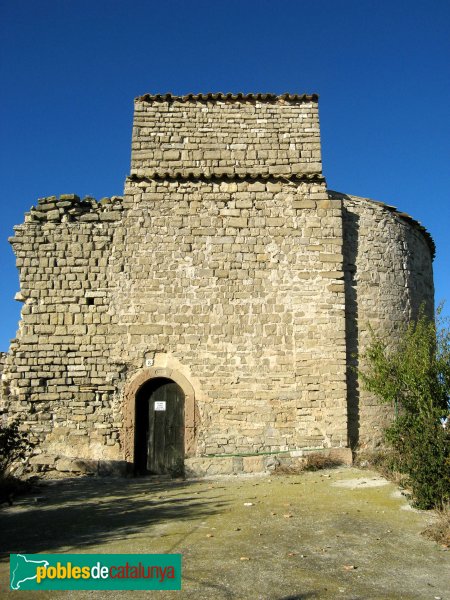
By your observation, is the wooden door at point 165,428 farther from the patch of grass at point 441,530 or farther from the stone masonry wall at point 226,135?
the patch of grass at point 441,530

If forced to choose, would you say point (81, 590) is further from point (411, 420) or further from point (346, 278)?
point (346, 278)

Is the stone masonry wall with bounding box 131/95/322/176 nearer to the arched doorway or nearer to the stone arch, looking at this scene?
the stone arch

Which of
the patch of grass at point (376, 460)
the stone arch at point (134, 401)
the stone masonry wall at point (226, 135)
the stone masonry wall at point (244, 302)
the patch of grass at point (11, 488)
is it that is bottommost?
the patch of grass at point (11, 488)

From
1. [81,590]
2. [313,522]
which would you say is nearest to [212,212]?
[313,522]

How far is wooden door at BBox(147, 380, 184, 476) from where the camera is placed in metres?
10.5

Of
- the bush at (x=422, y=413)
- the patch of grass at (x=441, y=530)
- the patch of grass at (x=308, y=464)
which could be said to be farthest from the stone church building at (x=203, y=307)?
the patch of grass at (x=441, y=530)

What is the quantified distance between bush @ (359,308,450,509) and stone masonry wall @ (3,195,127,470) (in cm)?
513

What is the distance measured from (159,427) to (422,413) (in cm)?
537

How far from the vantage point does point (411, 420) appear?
722cm

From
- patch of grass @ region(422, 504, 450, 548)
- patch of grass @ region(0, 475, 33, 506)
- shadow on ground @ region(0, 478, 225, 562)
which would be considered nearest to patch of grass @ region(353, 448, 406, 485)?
patch of grass @ region(422, 504, 450, 548)

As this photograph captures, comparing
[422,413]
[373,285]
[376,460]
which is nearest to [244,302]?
[373,285]

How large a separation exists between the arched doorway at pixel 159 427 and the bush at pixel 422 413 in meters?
3.85

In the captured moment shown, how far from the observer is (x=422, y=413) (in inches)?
275

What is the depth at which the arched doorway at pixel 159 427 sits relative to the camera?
412 inches
